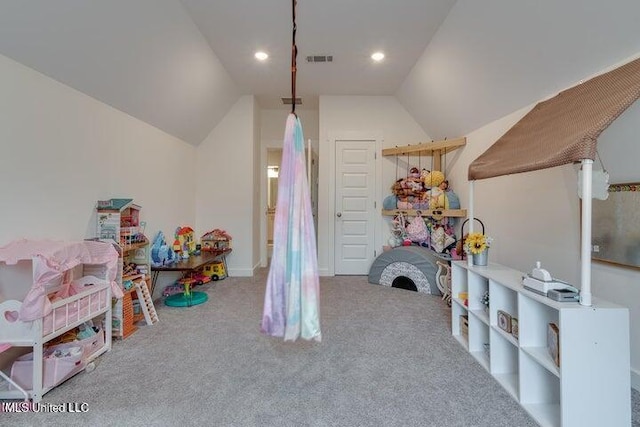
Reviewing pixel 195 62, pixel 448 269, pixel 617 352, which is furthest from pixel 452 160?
pixel 195 62

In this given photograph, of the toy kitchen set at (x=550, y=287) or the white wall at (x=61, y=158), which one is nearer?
the toy kitchen set at (x=550, y=287)

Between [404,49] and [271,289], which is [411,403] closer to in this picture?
[271,289]

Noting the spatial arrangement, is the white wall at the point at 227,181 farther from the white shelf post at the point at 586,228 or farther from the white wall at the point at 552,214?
the white shelf post at the point at 586,228

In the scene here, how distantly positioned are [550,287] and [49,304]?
275 centimetres

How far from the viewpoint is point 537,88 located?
7.76ft

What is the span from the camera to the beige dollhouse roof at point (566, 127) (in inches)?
53.9

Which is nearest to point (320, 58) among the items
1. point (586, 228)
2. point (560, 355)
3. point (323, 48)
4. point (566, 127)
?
point (323, 48)

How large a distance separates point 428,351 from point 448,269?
136 centimetres

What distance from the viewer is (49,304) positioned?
165 cm

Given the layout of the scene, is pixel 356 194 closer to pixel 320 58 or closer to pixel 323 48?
pixel 320 58

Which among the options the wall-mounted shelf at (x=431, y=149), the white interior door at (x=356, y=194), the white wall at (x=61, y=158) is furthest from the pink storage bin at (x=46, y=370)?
the wall-mounted shelf at (x=431, y=149)

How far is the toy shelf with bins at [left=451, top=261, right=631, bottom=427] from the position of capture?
1.33 meters

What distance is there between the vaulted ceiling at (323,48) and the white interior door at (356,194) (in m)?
0.94

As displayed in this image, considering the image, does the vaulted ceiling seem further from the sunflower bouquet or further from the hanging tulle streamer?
the hanging tulle streamer
